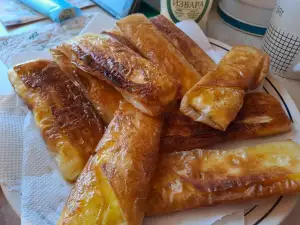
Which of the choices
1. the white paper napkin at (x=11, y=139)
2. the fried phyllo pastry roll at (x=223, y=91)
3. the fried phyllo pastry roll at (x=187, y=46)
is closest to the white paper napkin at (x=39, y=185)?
the white paper napkin at (x=11, y=139)

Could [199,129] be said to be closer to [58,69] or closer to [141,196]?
[141,196]

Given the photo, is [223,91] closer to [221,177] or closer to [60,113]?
[221,177]

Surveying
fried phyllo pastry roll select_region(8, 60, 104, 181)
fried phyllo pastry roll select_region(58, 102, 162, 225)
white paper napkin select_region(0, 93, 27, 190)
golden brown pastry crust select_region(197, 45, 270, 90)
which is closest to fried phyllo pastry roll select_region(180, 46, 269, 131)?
golden brown pastry crust select_region(197, 45, 270, 90)

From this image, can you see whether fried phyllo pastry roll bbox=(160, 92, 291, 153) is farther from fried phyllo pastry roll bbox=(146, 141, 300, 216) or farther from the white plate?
the white plate

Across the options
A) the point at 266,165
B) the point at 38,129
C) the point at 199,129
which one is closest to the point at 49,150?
the point at 38,129

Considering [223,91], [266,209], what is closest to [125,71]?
[223,91]

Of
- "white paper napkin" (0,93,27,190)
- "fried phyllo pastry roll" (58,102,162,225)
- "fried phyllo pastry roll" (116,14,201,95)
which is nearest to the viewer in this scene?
"fried phyllo pastry roll" (58,102,162,225)
